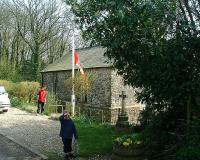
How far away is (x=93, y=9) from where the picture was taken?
11.0 metres

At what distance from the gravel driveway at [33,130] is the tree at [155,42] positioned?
3.74 meters

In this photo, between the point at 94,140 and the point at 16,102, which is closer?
the point at 94,140

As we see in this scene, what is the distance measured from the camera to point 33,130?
55.2 ft

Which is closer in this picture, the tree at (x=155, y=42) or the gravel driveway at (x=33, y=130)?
the tree at (x=155, y=42)

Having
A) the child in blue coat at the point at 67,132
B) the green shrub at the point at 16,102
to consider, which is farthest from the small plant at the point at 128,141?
the green shrub at the point at 16,102

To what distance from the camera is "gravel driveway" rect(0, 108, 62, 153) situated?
13336 mm

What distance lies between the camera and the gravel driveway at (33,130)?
13336mm

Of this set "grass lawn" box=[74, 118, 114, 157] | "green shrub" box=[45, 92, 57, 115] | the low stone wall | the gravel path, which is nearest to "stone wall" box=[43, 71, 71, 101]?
the low stone wall

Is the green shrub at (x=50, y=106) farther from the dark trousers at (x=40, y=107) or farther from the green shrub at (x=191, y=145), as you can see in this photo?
the green shrub at (x=191, y=145)

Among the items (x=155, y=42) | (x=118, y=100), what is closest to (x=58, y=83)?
(x=118, y=100)

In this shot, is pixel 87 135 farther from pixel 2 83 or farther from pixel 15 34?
pixel 15 34

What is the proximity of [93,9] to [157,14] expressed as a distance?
1.98 m

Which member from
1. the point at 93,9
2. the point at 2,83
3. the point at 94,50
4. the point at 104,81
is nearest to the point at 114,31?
the point at 93,9

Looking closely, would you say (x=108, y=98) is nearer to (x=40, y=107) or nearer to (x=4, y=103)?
(x=40, y=107)
